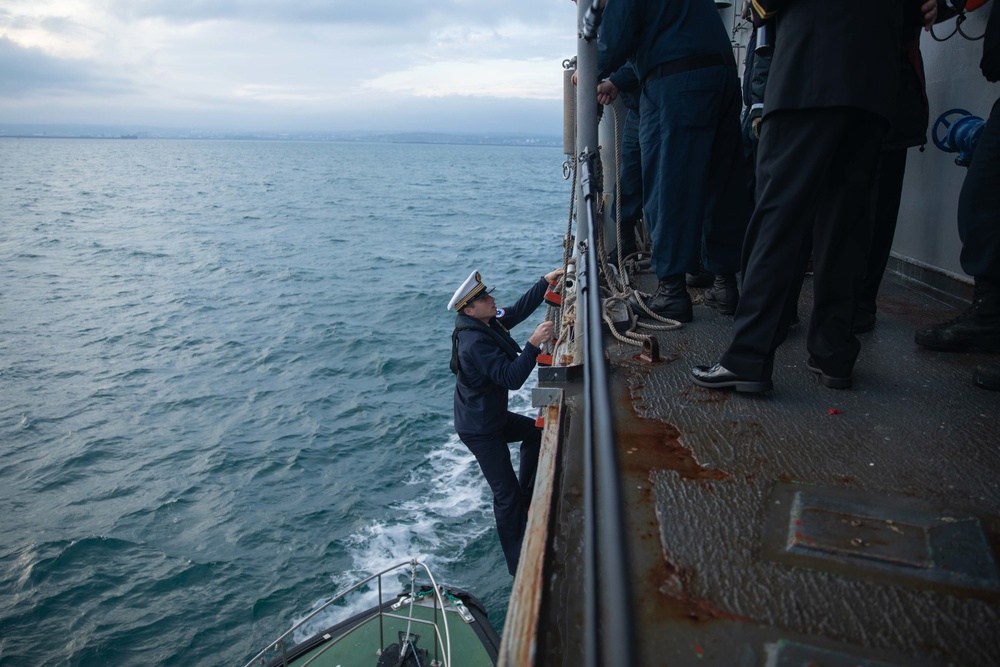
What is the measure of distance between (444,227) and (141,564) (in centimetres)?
3319

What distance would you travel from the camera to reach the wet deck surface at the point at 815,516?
150 centimetres

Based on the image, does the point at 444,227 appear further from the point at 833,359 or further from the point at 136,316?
the point at 833,359

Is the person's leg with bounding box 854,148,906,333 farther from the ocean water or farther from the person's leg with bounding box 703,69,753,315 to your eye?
the ocean water

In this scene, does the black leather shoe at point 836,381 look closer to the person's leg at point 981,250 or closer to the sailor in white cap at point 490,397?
the person's leg at point 981,250

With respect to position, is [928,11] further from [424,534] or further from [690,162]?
[424,534]

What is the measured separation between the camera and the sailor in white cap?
16.9 feet

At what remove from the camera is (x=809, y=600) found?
5.22 ft

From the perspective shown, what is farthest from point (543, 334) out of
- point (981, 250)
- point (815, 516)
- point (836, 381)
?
point (815, 516)

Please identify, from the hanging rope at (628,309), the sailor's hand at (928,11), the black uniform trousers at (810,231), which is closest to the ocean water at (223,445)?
the hanging rope at (628,309)

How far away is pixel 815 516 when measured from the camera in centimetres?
189

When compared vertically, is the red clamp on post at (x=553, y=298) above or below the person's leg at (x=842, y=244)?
below

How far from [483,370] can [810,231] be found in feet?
9.68

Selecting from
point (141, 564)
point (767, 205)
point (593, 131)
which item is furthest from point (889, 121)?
point (141, 564)

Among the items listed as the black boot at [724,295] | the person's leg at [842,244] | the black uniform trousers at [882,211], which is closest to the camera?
the person's leg at [842,244]
